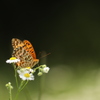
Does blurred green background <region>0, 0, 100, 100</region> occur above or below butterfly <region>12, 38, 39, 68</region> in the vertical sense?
above

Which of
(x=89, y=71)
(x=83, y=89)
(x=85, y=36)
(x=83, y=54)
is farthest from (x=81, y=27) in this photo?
(x=83, y=89)

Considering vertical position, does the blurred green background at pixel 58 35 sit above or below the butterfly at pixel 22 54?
above

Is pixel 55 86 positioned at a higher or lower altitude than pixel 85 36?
lower

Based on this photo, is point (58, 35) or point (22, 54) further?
point (58, 35)

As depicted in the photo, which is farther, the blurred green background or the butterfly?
the blurred green background

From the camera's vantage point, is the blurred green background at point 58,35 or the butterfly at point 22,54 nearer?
the butterfly at point 22,54

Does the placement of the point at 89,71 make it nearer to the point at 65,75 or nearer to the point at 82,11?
the point at 65,75

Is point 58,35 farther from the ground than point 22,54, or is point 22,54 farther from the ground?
point 58,35

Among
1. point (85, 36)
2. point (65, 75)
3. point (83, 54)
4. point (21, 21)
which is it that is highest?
point (21, 21)
